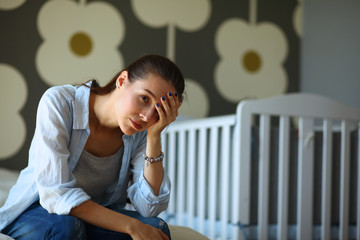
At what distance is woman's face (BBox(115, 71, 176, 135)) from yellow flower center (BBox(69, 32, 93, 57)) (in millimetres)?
1413

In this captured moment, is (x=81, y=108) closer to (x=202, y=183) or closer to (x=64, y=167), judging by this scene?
(x=64, y=167)

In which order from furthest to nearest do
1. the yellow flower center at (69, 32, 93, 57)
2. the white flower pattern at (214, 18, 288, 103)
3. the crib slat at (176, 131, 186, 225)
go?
the white flower pattern at (214, 18, 288, 103) → the yellow flower center at (69, 32, 93, 57) → the crib slat at (176, 131, 186, 225)

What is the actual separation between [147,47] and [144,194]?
1.53m

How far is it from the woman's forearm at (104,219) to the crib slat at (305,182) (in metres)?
0.96

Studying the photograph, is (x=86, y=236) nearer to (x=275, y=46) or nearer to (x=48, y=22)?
(x=48, y=22)

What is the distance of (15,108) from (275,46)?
1695mm

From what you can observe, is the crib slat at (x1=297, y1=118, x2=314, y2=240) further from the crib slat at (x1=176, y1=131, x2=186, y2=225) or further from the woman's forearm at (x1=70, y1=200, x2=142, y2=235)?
the woman's forearm at (x1=70, y1=200, x2=142, y2=235)

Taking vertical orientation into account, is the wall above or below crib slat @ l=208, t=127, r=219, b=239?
above

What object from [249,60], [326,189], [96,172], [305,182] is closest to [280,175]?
[305,182]

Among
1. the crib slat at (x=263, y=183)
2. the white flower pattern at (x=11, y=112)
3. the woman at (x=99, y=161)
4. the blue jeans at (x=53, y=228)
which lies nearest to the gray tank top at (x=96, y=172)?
the woman at (x=99, y=161)

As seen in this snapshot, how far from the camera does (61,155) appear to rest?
890mm

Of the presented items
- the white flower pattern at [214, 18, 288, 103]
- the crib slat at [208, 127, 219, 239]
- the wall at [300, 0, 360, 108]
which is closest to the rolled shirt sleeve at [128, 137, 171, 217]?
the crib slat at [208, 127, 219, 239]

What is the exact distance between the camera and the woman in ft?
2.88

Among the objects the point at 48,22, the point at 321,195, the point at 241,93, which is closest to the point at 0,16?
the point at 48,22
